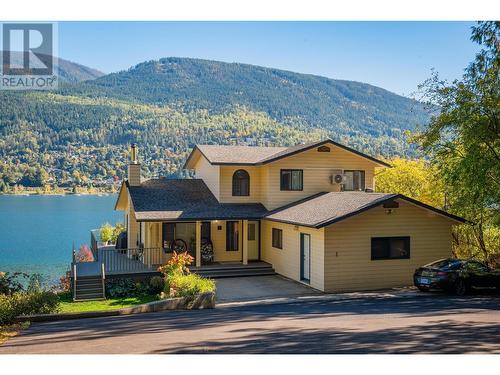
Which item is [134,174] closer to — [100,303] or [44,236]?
[100,303]

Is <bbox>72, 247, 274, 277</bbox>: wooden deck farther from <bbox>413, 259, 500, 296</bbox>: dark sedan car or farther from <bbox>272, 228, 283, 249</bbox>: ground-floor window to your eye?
<bbox>413, 259, 500, 296</bbox>: dark sedan car

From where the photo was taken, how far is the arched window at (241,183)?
26.0 metres

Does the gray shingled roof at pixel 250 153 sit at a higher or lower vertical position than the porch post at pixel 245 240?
higher

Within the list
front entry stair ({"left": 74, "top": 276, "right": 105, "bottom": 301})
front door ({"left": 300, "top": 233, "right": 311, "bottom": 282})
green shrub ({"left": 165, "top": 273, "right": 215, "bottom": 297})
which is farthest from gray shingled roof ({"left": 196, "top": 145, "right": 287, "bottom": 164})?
green shrub ({"left": 165, "top": 273, "right": 215, "bottom": 297})

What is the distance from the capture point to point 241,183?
85.6 feet

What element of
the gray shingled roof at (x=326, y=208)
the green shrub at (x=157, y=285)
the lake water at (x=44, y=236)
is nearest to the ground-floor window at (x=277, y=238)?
the gray shingled roof at (x=326, y=208)

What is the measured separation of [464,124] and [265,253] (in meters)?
11.1

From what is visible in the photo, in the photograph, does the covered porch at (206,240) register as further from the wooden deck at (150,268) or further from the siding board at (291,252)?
the siding board at (291,252)

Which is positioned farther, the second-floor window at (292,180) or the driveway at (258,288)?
the second-floor window at (292,180)

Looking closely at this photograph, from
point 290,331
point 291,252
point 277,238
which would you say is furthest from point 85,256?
point 290,331

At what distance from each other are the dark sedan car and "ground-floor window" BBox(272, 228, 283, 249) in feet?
21.5

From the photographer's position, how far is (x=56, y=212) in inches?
4451

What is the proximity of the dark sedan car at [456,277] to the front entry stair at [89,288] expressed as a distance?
41.2ft

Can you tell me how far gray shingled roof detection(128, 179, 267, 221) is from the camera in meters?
23.2
